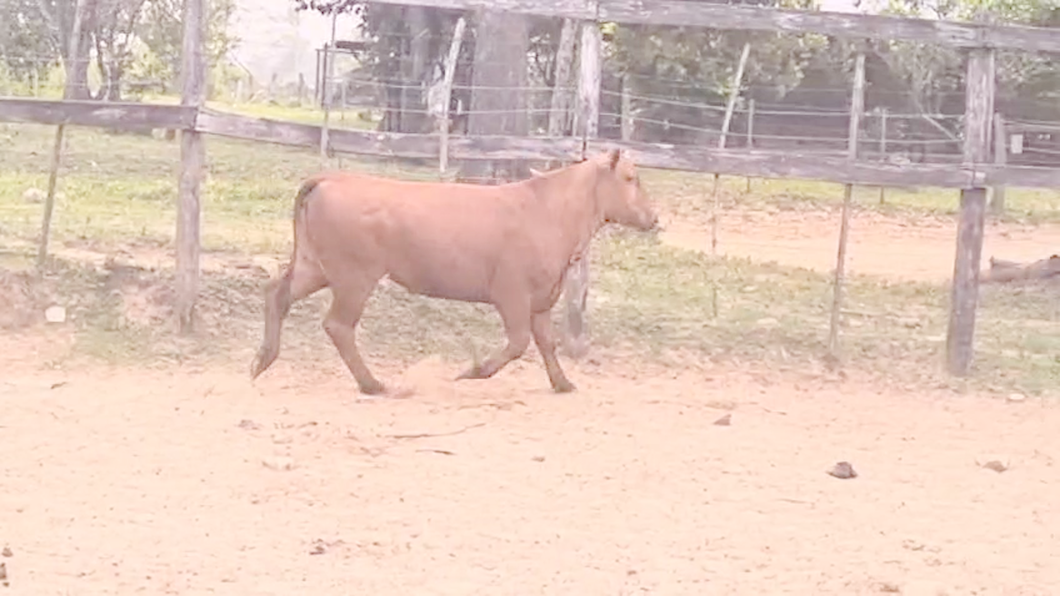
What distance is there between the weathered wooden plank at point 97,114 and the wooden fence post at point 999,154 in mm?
11652

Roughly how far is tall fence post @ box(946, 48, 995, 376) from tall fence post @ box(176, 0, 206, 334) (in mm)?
4649

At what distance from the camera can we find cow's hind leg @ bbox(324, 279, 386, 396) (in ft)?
29.5

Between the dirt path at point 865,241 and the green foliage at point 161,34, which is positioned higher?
the green foliage at point 161,34

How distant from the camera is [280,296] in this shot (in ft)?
30.2

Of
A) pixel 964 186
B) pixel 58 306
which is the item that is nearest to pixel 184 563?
pixel 58 306

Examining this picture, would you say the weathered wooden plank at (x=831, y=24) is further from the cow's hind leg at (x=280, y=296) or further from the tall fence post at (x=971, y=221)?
the cow's hind leg at (x=280, y=296)

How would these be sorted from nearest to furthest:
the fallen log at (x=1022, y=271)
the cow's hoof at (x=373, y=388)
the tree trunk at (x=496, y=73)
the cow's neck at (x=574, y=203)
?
the cow's hoof at (x=373, y=388) < the cow's neck at (x=574, y=203) < the fallen log at (x=1022, y=271) < the tree trunk at (x=496, y=73)

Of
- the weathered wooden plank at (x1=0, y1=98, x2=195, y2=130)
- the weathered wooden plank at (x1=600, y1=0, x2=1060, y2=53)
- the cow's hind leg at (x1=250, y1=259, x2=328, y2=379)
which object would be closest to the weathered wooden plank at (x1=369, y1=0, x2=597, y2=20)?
the weathered wooden plank at (x1=600, y1=0, x2=1060, y2=53)

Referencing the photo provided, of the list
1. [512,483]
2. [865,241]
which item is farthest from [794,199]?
[512,483]

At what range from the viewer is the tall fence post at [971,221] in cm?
1025

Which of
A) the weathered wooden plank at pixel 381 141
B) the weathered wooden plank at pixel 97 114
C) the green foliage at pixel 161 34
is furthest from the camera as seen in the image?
the green foliage at pixel 161 34

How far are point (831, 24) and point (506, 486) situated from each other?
4459 millimetres

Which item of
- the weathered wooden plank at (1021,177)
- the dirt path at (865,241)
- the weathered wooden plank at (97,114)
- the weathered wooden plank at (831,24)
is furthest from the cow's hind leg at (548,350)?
the dirt path at (865,241)

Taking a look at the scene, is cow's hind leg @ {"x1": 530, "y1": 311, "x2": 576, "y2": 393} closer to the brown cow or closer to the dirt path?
the brown cow
